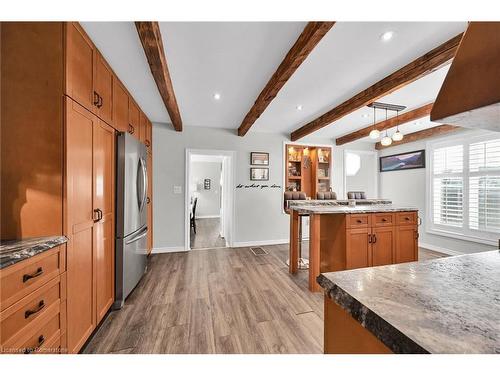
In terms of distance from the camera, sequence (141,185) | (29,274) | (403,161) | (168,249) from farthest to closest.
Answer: (403,161) → (168,249) → (141,185) → (29,274)

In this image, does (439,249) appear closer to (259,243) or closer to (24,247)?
(259,243)

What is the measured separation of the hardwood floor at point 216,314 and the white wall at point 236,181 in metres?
1.05

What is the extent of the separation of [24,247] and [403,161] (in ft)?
20.0

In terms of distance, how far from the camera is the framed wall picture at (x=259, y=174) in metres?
4.37

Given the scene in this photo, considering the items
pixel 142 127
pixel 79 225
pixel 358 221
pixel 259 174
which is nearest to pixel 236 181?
pixel 259 174

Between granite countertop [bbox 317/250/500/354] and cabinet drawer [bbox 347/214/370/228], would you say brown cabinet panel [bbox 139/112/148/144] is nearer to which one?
cabinet drawer [bbox 347/214/370/228]

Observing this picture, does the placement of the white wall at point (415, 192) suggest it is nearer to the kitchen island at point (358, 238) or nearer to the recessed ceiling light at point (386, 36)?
A: the kitchen island at point (358, 238)

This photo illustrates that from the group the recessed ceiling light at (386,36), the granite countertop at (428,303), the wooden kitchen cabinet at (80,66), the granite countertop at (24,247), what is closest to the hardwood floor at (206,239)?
the granite countertop at (24,247)

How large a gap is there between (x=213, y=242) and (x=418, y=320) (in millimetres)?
4443

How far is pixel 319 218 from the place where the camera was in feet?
7.93

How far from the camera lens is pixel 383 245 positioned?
2492 mm

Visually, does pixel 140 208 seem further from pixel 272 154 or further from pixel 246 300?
pixel 272 154

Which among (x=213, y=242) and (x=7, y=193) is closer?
(x=7, y=193)
